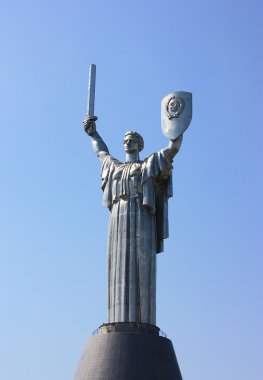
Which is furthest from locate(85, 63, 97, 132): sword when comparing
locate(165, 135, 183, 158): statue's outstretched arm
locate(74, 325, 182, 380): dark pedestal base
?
locate(74, 325, 182, 380): dark pedestal base

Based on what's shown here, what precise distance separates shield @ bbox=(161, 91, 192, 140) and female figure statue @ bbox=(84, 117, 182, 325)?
313 millimetres

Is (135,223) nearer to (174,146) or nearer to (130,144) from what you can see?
(174,146)

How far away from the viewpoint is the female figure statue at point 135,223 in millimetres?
16422

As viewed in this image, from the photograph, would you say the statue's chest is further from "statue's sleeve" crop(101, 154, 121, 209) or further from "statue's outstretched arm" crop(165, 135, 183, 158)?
"statue's outstretched arm" crop(165, 135, 183, 158)

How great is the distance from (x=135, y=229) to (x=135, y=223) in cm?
16

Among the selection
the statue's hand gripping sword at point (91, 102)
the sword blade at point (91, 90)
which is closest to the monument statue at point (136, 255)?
the statue's hand gripping sword at point (91, 102)

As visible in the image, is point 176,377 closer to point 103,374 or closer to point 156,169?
point 103,374

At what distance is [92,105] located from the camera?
19.7 meters

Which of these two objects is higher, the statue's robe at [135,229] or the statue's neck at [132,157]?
the statue's neck at [132,157]

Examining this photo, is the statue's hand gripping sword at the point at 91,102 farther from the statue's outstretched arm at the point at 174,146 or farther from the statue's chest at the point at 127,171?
the statue's outstretched arm at the point at 174,146

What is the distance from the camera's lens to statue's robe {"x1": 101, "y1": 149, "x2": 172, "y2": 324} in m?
16.4

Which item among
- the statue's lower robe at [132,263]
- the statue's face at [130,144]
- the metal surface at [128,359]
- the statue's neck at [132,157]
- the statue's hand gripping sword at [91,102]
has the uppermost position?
the statue's hand gripping sword at [91,102]

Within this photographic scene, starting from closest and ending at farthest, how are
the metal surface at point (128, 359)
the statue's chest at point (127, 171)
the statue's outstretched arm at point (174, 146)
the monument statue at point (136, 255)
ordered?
the metal surface at point (128, 359)
the monument statue at point (136, 255)
the statue's outstretched arm at point (174, 146)
the statue's chest at point (127, 171)

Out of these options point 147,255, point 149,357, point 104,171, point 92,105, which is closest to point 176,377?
point 149,357
